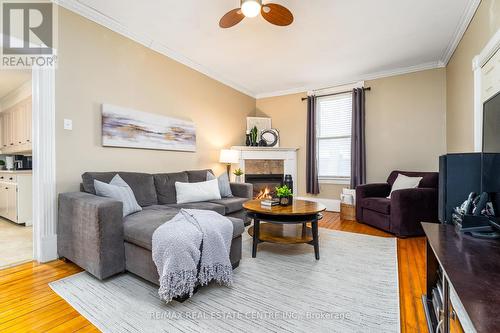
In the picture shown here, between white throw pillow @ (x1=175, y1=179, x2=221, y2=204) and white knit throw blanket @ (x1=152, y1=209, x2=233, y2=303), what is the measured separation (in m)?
1.21

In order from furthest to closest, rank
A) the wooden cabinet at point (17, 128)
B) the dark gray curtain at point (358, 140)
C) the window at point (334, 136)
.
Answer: the window at point (334, 136), the dark gray curtain at point (358, 140), the wooden cabinet at point (17, 128)

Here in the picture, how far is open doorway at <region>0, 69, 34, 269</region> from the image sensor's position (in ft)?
10.4

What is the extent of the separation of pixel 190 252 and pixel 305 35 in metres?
2.93

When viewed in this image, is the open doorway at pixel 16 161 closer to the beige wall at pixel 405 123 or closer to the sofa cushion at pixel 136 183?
the sofa cushion at pixel 136 183

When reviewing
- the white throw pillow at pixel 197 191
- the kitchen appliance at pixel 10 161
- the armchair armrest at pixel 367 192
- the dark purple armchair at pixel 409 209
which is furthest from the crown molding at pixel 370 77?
the kitchen appliance at pixel 10 161

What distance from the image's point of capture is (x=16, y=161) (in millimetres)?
4086

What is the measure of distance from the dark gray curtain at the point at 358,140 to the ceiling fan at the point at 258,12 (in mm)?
2722

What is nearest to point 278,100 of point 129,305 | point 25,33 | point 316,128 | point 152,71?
point 316,128

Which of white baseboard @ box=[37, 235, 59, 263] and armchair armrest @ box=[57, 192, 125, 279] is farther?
white baseboard @ box=[37, 235, 59, 263]

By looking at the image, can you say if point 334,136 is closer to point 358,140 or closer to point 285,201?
point 358,140

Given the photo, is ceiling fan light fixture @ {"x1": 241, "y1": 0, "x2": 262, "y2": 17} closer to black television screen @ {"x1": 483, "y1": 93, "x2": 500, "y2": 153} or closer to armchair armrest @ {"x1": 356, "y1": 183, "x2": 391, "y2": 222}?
black television screen @ {"x1": 483, "y1": 93, "x2": 500, "y2": 153}

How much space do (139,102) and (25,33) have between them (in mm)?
1205

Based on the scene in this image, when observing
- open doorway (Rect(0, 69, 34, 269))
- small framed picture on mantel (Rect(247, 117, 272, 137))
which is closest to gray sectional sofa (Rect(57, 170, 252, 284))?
open doorway (Rect(0, 69, 34, 269))

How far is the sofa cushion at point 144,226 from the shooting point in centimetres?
179
